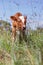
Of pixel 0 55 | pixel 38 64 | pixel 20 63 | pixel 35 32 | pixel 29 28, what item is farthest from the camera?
pixel 35 32

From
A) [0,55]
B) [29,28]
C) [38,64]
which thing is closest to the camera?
[38,64]

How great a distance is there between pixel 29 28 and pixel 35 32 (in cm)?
26

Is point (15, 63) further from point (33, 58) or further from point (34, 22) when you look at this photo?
point (34, 22)

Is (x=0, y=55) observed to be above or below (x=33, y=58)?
below

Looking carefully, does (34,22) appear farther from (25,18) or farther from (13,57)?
(13,57)

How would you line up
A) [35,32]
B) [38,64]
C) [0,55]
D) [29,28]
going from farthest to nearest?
[35,32]
[29,28]
[0,55]
[38,64]

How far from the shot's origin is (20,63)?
47.5 inches

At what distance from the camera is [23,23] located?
2621mm

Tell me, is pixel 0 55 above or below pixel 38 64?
below

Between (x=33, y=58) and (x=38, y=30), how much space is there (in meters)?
1.64

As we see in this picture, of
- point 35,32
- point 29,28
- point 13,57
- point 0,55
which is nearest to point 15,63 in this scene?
point 13,57

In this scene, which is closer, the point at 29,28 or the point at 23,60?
the point at 23,60

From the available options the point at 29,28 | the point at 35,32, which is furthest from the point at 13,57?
the point at 35,32

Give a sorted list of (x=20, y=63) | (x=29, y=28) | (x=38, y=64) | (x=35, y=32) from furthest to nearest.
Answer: (x=35, y=32) < (x=29, y=28) < (x=20, y=63) < (x=38, y=64)
